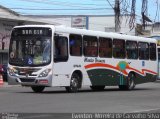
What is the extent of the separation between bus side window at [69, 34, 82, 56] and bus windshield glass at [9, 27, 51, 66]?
1.45 meters

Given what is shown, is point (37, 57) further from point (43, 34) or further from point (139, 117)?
point (139, 117)

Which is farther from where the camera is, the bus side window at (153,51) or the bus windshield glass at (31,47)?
the bus side window at (153,51)

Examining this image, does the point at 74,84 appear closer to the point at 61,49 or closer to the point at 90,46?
the point at 61,49

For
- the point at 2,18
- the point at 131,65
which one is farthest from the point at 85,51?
the point at 2,18

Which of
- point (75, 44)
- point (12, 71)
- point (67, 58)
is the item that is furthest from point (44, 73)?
point (75, 44)

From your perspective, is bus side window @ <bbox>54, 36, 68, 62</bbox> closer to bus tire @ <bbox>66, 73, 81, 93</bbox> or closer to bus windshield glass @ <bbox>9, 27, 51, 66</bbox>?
bus windshield glass @ <bbox>9, 27, 51, 66</bbox>

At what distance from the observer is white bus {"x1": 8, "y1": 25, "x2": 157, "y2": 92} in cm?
2309

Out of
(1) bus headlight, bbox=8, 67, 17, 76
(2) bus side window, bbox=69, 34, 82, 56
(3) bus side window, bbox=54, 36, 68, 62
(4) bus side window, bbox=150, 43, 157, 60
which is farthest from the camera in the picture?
(4) bus side window, bbox=150, 43, 157, 60

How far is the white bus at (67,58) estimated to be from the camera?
75.8 ft

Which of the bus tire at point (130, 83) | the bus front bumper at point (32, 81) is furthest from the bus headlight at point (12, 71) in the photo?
the bus tire at point (130, 83)

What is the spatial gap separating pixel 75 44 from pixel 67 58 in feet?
3.22

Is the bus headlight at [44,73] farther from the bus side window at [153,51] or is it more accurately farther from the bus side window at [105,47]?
the bus side window at [153,51]

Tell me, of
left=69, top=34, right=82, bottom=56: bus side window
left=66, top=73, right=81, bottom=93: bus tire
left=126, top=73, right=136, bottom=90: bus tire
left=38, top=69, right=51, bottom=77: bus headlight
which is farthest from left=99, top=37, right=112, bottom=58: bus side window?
left=38, top=69, right=51, bottom=77: bus headlight

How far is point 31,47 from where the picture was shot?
23.4 metres
